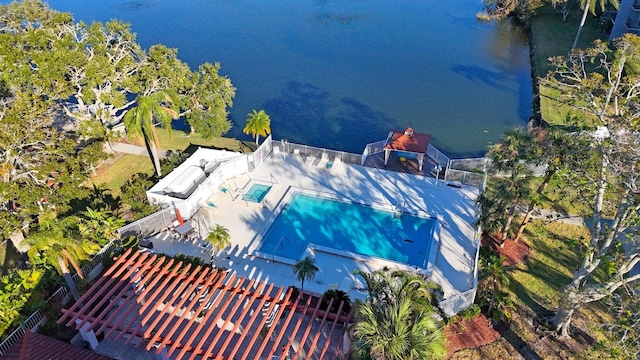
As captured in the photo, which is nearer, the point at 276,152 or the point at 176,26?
the point at 276,152

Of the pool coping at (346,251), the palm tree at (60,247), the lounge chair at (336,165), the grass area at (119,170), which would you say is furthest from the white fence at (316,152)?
the palm tree at (60,247)

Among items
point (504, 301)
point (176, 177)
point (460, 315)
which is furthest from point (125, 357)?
point (504, 301)

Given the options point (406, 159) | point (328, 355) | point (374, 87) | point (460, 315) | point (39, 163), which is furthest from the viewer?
point (374, 87)

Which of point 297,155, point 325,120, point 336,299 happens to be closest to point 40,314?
point 336,299

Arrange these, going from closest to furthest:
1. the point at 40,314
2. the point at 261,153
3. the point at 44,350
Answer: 1. the point at 44,350
2. the point at 40,314
3. the point at 261,153

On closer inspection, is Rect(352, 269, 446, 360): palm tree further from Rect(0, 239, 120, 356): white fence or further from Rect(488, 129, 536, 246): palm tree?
Rect(0, 239, 120, 356): white fence

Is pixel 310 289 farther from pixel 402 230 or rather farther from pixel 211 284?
pixel 402 230

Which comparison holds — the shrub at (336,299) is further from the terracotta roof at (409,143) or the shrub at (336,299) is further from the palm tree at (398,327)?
the terracotta roof at (409,143)

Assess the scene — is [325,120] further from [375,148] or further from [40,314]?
[40,314]
